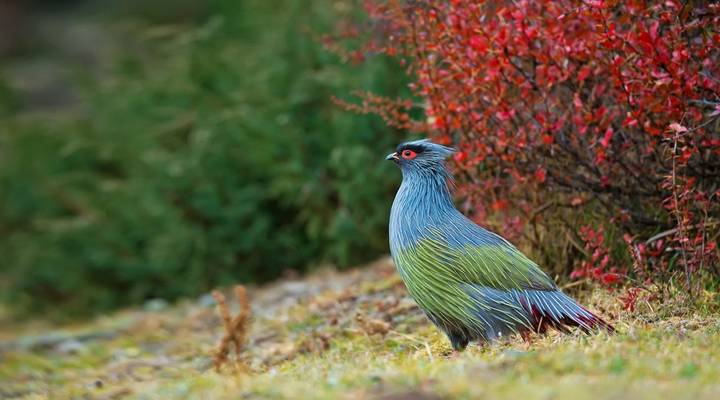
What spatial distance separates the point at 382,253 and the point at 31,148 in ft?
17.1

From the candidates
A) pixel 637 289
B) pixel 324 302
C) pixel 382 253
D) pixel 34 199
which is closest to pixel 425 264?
pixel 637 289

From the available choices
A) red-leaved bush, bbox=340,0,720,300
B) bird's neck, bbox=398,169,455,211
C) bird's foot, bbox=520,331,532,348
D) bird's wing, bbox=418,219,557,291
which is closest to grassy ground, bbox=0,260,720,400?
bird's foot, bbox=520,331,532,348

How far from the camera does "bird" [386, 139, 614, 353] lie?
4.78 meters

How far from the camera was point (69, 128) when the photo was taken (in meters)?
12.1

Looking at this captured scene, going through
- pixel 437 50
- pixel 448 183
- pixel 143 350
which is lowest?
pixel 143 350

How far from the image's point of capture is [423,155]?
5.34 meters

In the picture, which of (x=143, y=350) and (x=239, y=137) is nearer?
(x=143, y=350)

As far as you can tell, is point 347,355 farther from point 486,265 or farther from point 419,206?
point 486,265

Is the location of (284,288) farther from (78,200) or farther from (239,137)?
(78,200)

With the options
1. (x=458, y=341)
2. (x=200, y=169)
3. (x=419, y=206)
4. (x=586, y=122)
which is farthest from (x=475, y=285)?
(x=200, y=169)

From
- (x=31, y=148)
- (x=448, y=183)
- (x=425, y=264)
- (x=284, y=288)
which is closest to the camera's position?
(x=425, y=264)

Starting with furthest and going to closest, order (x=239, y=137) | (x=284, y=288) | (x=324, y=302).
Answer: (x=239, y=137) → (x=284, y=288) → (x=324, y=302)

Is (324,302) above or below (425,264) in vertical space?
below

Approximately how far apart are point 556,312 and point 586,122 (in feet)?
3.83
